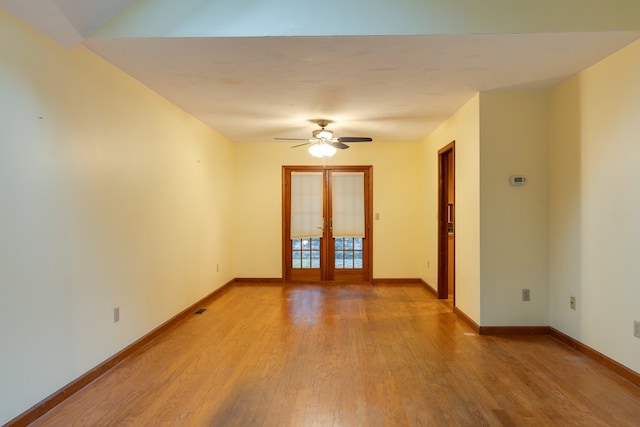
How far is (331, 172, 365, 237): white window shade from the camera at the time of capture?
666cm

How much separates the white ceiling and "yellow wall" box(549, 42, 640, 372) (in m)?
0.25

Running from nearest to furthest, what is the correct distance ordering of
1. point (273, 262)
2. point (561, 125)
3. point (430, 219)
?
1. point (561, 125)
2. point (430, 219)
3. point (273, 262)

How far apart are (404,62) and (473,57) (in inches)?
20.4

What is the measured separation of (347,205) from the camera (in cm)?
667

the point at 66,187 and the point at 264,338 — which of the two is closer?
the point at 66,187

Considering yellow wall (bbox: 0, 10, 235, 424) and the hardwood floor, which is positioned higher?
yellow wall (bbox: 0, 10, 235, 424)

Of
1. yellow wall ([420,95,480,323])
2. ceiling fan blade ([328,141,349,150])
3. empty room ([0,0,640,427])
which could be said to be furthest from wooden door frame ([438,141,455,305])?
ceiling fan blade ([328,141,349,150])

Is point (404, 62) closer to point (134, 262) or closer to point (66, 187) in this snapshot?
point (66, 187)

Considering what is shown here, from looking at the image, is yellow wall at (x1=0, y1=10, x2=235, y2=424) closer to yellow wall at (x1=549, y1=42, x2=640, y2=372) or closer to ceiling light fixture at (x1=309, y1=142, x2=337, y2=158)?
ceiling light fixture at (x1=309, y1=142, x2=337, y2=158)

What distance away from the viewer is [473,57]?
2.87 metres

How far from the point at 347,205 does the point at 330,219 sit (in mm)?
392

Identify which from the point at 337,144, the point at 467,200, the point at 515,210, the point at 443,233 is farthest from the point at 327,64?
the point at 443,233

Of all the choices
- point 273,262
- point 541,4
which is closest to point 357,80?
point 541,4

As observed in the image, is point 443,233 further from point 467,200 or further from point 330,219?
point 330,219
